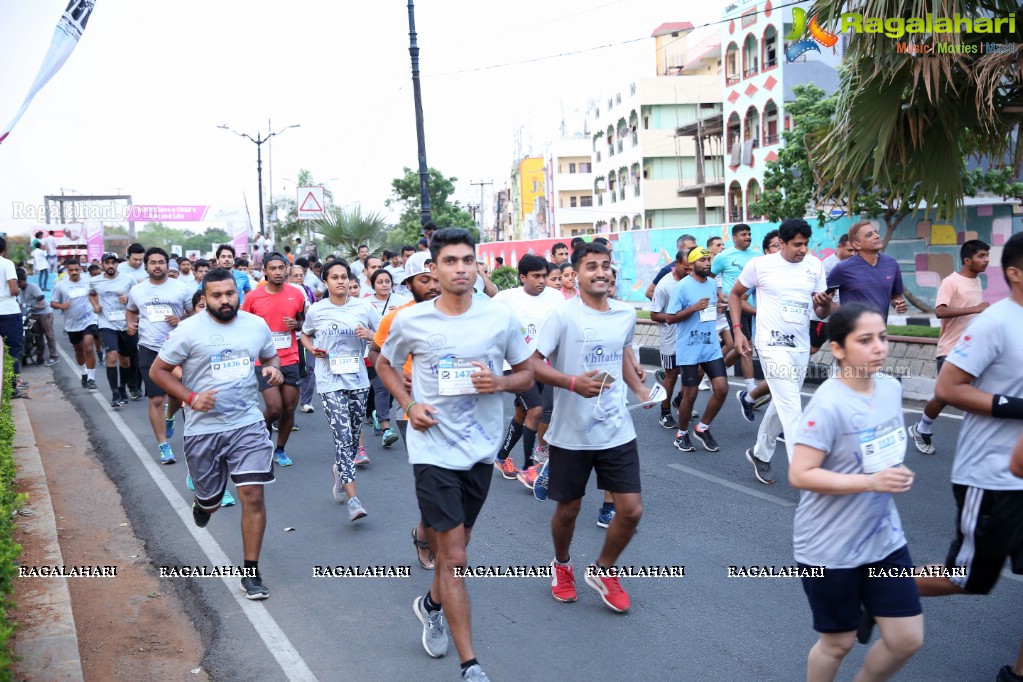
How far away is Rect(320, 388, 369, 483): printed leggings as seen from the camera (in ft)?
23.1

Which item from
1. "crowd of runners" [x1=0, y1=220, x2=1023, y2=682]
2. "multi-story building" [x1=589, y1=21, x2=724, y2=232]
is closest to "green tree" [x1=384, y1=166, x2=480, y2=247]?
"multi-story building" [x1=589, y1=21, x2=724, y2=232]

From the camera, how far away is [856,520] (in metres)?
3.37

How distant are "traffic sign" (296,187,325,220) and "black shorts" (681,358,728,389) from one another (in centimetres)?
1844

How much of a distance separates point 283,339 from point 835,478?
6389 mm

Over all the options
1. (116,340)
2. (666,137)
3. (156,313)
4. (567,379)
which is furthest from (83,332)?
(666,137)

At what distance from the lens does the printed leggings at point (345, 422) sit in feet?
23.1

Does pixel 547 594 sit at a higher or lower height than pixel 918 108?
lower

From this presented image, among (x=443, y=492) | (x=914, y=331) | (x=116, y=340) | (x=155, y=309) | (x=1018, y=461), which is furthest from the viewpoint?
(x=914, y=331)

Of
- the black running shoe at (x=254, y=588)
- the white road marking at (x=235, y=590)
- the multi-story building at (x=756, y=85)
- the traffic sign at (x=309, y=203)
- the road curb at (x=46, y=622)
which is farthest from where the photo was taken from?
the multi-story building at (x=756, y=85)

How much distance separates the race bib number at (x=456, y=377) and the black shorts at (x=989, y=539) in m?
2.20

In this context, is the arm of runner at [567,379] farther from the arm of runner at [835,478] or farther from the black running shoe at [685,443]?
the black running shoe at [685,443]

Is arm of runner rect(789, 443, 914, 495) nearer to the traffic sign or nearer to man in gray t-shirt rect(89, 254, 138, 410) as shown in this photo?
man in gray t-shirt rect(89, 254, 138, 410)

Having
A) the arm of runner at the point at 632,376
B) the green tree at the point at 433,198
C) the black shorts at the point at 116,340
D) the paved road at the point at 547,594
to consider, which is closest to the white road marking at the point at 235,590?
the paved road at the point at 547,594

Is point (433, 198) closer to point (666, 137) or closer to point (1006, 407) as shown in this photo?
point (666, 137)
